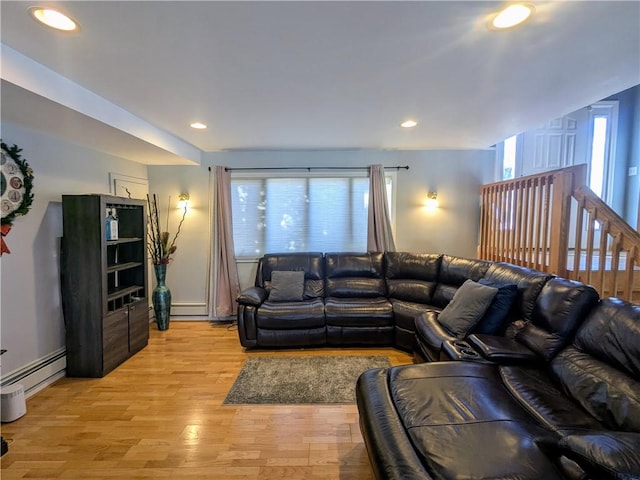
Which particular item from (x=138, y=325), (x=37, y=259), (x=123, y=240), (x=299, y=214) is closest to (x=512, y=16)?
(x=299, y=214)

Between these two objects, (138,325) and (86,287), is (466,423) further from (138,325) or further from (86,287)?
(138,325)

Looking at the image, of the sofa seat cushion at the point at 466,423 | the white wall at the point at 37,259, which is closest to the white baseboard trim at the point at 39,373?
the white wall at the point at 37,259

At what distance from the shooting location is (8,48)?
5.36ft

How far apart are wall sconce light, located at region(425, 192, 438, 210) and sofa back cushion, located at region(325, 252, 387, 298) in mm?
1055

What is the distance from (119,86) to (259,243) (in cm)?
268

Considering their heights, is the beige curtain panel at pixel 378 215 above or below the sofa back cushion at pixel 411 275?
above

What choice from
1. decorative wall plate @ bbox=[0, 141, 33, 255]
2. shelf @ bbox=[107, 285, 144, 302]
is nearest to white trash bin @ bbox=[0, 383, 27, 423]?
shelf @ bbox=[107, 285, 144, 302]

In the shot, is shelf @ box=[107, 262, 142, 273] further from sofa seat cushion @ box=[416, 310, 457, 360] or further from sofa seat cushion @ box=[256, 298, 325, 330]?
sofa seat cushion @ box=[416, 310, 457, 360]

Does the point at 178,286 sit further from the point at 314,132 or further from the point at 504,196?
the point at 504,196

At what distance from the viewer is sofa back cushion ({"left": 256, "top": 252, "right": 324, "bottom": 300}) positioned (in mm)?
4078

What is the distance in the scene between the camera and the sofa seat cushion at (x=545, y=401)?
4.77ft

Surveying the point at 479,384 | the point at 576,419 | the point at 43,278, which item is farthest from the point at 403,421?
the point at 43,278

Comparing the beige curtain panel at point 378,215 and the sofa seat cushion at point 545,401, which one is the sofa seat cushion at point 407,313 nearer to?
the beige curtain panel at point 378,215

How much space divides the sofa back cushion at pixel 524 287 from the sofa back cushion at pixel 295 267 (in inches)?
82.2
